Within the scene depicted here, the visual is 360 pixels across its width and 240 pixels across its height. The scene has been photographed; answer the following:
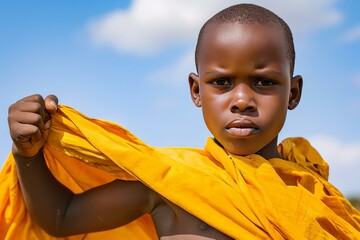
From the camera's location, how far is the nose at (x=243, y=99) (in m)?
2.97

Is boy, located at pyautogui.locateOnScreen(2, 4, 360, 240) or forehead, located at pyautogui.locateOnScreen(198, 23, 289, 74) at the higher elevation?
forehead, located at pyautogui.locateOnScreen(198, 23, 289, 74)

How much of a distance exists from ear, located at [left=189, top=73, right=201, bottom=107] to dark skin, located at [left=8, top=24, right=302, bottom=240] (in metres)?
0.10

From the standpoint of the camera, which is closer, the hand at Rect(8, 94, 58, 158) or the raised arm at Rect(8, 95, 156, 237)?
the hand at Rect(8, 94, 58, 158)

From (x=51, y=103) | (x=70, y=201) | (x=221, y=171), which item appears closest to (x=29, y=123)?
(x=51, y=103)

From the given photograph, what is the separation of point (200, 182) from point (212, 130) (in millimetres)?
265

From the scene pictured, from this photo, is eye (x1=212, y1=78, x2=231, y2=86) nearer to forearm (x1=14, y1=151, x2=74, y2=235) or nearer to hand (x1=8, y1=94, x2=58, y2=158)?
hand (x1=8, y1=94, x2=58, y2=158)

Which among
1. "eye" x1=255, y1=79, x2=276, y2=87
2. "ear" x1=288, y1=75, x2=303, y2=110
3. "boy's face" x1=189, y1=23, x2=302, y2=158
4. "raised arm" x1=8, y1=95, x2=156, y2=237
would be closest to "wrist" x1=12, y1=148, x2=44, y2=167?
"raised arm" x1=8, y1=95, x2=156, y2=237

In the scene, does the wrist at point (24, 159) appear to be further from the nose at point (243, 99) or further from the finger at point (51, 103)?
the nose at point (243, 99)

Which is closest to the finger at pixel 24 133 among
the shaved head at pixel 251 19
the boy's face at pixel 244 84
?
the boy's face at pixel 244 84

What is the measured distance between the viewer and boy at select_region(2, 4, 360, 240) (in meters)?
2.95

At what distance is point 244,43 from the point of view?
10.0 feet

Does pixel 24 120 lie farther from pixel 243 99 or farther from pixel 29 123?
pixel 243 99

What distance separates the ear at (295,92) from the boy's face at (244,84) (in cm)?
20

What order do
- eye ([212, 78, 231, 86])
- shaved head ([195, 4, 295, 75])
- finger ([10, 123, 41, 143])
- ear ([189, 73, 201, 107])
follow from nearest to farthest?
1. finger ([10, 123, 41, 143])
2. eye ([212, 78, 231, 86])
3. shaved head ([195, 4, 295, 75])
4. ear ([189, 73, 201, 107])
